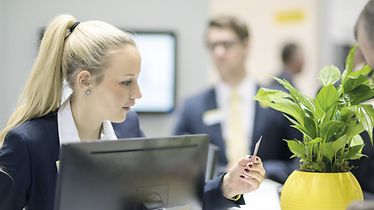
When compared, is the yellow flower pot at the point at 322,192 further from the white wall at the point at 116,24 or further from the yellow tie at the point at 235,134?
the white wall at the point at 116,24

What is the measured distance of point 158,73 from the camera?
15.5ft

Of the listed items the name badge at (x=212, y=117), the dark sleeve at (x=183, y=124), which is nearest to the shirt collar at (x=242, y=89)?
the name badge at (x=212, y=117)

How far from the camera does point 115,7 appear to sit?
4.56 metres

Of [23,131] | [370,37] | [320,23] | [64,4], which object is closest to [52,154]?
Result: [23,131]

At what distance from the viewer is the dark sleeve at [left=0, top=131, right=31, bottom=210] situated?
5.89 feet

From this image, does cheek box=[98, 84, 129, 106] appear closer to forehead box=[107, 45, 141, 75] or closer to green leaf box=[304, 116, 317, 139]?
forehead box=[107, 45, 141, 75]

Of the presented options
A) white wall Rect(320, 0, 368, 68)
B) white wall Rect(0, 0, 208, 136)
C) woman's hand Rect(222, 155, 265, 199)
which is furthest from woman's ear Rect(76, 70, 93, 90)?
white wall Rect(320, 0, 368, 68)

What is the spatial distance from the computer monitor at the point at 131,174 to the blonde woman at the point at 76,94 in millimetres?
217

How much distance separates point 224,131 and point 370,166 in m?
1.29

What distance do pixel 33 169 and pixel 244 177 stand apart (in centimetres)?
70

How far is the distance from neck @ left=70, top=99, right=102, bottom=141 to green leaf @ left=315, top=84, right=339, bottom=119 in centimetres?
80

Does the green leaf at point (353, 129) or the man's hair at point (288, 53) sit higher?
the green leaf at point (353, 129)

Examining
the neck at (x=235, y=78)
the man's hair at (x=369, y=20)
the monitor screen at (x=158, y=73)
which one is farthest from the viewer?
the monitor screen at (x=158, y=73)

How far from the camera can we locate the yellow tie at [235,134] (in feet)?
11.1
